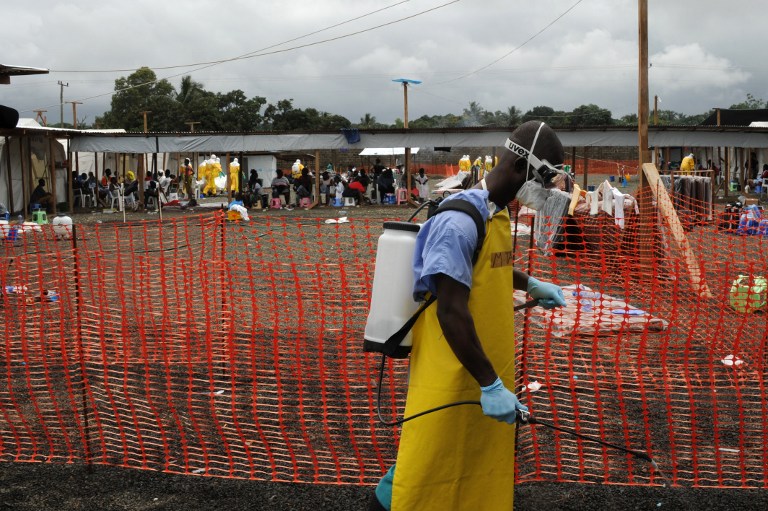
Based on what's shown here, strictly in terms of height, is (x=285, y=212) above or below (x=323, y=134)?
below

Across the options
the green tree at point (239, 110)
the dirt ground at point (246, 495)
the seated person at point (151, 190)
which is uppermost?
the green tree at point (239, 110)

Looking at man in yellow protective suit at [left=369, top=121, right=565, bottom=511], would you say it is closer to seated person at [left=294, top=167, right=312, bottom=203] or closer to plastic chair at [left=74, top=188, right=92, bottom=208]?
seated person at [left=294, top=167, right=312, bottom=203]

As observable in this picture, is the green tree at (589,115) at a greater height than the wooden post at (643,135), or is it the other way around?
the green tree at (589,115)

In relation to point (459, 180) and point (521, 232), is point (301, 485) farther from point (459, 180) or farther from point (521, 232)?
point (459, 180)

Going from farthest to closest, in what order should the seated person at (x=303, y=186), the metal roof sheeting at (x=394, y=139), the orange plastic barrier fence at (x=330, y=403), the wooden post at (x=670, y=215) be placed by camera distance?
the seated person at (x=303, y=186)
the metal roof sheeting at (x=394, y=139)
the wooden post at (x=670, y=215)
the orange plastic barrier fence at (x=330, y=403)

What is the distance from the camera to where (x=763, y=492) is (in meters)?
4.43

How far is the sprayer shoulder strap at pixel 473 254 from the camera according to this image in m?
2.81

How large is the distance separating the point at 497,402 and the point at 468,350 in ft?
0.63

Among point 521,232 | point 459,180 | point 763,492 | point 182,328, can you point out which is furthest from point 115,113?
point 763,492

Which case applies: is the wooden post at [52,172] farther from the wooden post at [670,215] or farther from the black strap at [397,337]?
the black strap at [397,337]

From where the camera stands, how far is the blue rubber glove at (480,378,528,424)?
276 cm

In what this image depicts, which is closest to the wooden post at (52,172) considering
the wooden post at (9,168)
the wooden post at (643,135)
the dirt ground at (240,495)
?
the wooden post at (9,168)

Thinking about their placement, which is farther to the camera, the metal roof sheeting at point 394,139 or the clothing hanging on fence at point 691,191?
the metal roof sheeting at point 394,139

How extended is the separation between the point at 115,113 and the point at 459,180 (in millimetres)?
53364
